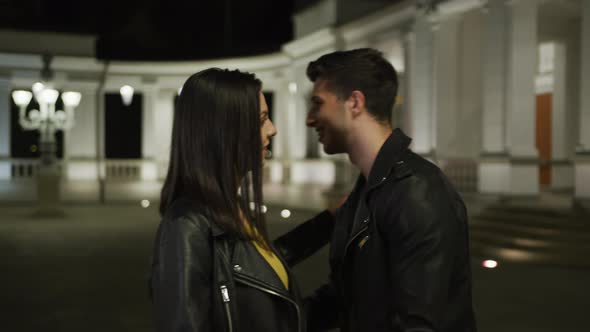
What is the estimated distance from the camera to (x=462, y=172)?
15984 mm

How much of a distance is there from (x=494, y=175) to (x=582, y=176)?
2.23 metres

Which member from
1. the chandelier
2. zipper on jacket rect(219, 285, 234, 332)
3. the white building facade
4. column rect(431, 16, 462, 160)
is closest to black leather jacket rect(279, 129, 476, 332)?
zipper on jacket rect(219, 285, 234, 332)

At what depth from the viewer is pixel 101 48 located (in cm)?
2894

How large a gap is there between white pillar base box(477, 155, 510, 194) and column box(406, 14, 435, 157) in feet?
7.51

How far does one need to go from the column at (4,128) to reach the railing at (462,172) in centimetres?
1959

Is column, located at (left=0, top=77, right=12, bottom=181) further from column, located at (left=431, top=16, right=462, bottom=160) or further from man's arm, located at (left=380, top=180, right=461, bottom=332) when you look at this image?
man's arm, located at (left=380, top=180, right=461, bottom=332)

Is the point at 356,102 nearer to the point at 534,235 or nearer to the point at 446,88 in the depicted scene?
the point at 534,235

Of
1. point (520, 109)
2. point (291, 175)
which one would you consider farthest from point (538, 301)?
point (291, 175)

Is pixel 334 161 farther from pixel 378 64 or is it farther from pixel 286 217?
pixel 378 64

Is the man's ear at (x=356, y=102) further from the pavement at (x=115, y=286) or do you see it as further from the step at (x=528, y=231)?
the step at (x=528, y=231)

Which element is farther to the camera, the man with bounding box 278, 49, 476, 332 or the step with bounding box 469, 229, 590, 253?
the step with bounding box 469, 229, 590, 253

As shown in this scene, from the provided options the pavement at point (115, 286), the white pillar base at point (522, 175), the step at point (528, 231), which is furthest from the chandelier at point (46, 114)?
the white pillar base at point (522, 175)

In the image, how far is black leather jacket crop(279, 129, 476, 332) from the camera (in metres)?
1.94

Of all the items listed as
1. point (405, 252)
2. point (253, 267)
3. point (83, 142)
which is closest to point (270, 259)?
point (253, 267)
